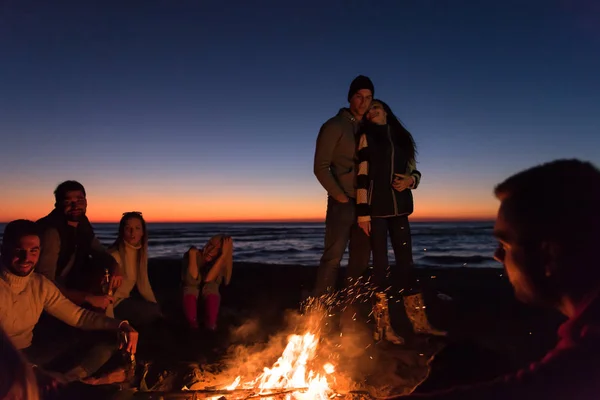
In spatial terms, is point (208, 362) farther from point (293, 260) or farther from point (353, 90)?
point (293, 260)

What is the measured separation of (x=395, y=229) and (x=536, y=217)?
3.99 m

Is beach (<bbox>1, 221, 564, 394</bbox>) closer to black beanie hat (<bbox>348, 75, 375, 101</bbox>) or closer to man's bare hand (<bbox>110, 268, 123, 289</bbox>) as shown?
man's bare hand (<bbox>110, 268, 123, 289</bbox>)

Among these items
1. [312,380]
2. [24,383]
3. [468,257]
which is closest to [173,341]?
[312,380]

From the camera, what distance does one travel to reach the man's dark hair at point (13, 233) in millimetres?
3744

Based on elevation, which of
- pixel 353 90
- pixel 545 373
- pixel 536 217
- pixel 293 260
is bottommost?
pixel 293 260

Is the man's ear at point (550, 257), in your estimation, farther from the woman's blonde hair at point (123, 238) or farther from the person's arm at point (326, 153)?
the woman's blonde hair at point (123, 238)

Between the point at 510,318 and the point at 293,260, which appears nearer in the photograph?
the point at 510,318

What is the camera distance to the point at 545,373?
1152mm

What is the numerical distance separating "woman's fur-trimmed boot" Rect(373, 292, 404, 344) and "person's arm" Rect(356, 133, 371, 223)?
0.88 meters

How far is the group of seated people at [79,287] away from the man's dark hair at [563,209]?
195 cm

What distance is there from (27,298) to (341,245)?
3002 mm

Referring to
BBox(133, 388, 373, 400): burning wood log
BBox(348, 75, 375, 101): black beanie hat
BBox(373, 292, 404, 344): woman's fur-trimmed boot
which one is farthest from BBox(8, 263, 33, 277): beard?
BBox(348, 75, 375, 101): black beanie hat

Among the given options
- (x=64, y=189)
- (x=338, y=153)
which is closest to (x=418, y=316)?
(x=338, y=153)

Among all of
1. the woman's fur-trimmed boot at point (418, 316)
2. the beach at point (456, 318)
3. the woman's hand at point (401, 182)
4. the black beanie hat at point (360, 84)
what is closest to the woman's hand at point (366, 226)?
the woman's hand at point (401, 182)
